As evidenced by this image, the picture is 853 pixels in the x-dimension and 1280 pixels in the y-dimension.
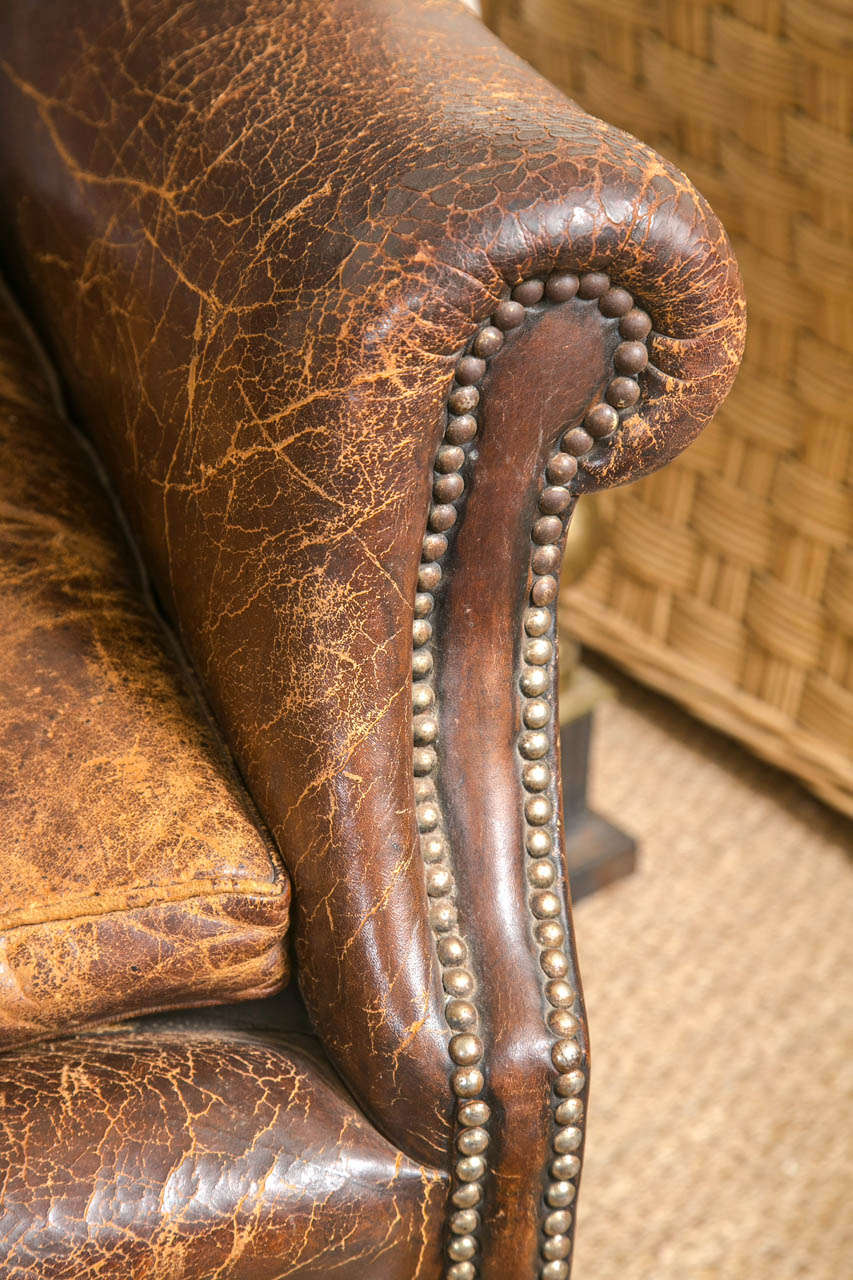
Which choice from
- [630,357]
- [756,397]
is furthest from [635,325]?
[756,397]

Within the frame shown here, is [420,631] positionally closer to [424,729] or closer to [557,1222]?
[424,729]

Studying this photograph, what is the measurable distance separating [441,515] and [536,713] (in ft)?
0.36

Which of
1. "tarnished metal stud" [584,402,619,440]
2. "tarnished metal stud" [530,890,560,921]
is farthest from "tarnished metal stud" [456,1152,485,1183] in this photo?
"tarnished metal stud" [584,402,619,440]

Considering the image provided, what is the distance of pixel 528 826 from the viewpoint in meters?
0.64

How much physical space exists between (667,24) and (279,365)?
77 centimetres

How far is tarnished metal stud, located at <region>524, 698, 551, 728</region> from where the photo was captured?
634 mm

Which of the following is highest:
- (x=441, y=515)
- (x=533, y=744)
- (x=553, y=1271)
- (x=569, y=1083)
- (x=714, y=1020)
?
(x=441, y=515)

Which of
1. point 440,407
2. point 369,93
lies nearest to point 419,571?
point 440,407

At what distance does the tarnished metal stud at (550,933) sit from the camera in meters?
0.63

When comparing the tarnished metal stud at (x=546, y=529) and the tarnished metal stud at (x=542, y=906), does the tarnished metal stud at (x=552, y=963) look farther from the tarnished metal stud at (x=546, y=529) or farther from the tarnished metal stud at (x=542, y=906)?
the tarnished metal stud at (x=546, y=529)

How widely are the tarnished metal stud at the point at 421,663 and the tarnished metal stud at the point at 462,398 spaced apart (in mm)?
112

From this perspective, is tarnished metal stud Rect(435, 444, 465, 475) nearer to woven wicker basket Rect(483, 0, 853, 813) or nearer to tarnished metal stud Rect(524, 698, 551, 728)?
tarnished metal stud Rect(524, 698, 551, 728)

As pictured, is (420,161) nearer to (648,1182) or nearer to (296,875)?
(296,875)

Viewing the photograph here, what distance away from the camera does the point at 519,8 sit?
1.29m
